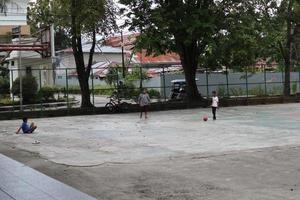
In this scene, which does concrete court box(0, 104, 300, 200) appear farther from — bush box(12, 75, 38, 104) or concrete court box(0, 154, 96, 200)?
bush box(12, 75, 38, 104)

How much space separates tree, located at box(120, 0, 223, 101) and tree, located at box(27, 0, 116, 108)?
59.8 inches

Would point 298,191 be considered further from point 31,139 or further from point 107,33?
point 107,33

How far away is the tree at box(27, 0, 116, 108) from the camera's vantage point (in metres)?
33.3

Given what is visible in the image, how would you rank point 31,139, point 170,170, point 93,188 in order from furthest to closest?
point 31,139 → point 170,170 → point 93,188

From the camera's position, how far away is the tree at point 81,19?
33.3 metres

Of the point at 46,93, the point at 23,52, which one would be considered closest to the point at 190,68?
the point at 46,93

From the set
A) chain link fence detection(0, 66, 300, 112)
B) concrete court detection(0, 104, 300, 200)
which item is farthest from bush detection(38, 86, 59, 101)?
concrete court detection(0, 104, 300, 200)

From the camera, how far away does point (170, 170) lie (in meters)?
12.5

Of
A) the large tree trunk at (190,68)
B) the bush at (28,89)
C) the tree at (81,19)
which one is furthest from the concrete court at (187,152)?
the bush at (28,89)

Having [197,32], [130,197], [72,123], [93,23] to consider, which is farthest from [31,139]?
[197,32]

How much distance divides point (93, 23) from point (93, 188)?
2422cm

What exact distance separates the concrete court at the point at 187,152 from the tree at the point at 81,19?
9389mm

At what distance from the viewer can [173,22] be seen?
115 feet

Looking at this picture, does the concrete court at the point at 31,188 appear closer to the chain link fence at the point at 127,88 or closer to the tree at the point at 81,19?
the tree at the point at 81,19
